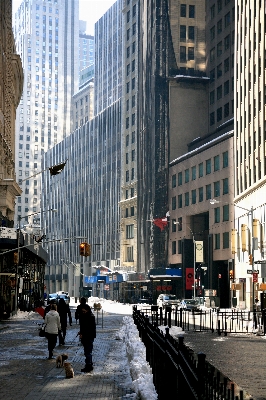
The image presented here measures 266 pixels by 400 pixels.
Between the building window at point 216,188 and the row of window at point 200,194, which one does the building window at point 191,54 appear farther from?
the building window at point 216,188

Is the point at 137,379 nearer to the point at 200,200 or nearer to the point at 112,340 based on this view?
the point at 112,340

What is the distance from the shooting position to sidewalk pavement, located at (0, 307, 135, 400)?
16250 millimetres

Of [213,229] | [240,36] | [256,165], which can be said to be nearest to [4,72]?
[256,165]

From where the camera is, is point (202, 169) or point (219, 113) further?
point (219, 113)

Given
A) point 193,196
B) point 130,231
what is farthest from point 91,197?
point 193,196

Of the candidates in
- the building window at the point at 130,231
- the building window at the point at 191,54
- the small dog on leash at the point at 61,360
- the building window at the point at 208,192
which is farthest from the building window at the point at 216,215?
the small dog on leash at the point at 61,360

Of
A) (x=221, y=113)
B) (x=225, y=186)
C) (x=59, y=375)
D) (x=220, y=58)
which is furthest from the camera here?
(x=221, y=113)

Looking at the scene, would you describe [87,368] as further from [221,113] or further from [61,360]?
[221,113]

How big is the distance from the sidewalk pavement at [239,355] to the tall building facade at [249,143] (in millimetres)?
36106

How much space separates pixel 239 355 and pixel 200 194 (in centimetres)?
8554

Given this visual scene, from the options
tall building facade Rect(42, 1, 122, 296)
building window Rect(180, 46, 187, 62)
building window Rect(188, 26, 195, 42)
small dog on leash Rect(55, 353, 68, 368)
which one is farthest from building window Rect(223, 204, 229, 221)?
small dog on leash Rect(55, 353, 68, 368)

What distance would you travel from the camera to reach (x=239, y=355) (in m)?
27.1

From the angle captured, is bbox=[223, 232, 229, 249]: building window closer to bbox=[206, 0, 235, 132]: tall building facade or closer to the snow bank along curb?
bbox=[206, 0, 235, 132]: tall building facade

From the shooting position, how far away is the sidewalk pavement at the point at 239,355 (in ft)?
62.3
